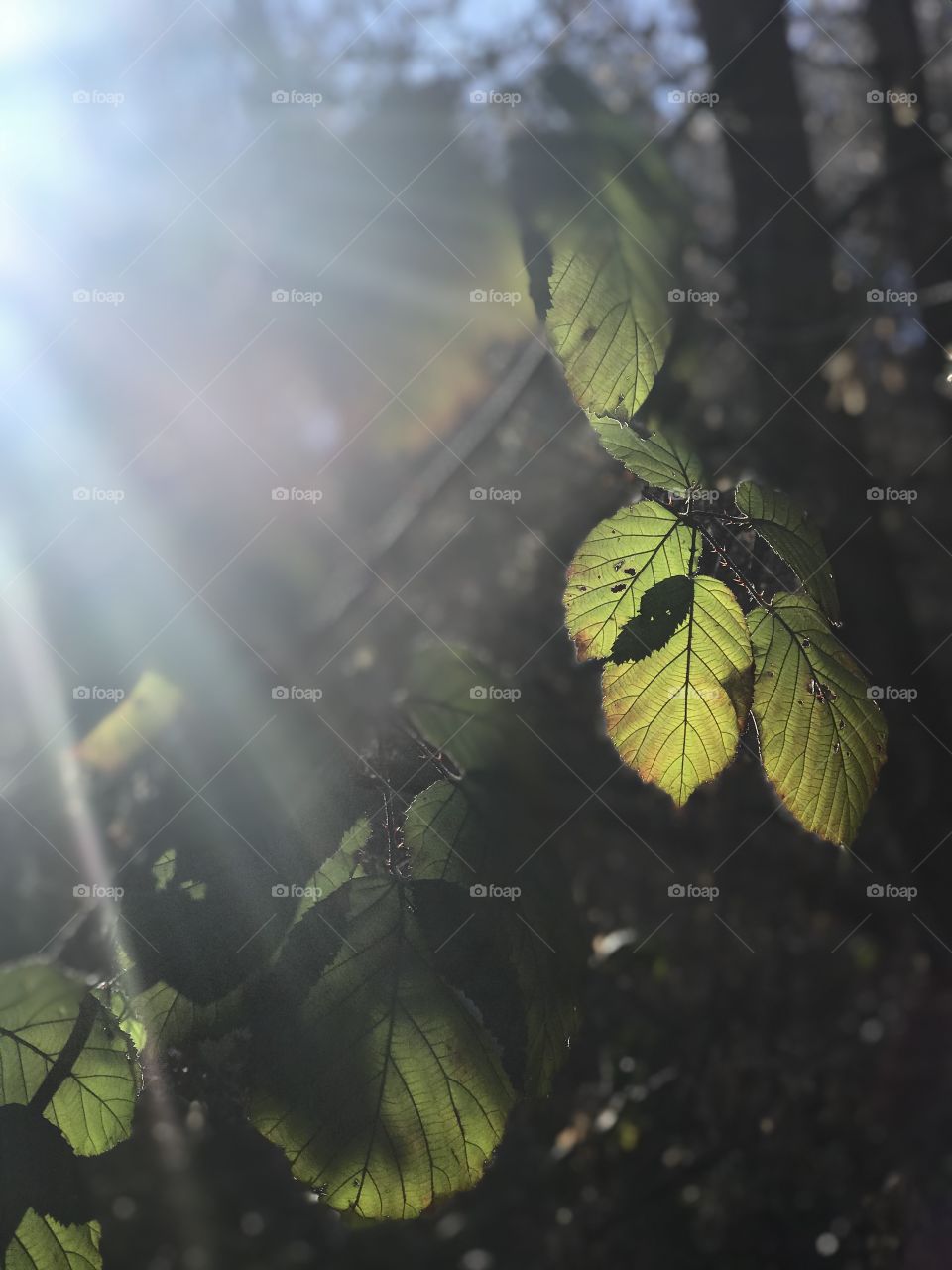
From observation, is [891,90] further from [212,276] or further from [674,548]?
[212,276]

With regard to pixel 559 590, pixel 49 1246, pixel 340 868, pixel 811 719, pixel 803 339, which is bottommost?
pixel 559 590

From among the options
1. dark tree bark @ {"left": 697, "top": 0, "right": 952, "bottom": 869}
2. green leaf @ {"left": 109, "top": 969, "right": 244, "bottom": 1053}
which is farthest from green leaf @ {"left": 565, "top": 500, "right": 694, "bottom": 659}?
dark tree bark @ {"left": 697, "top": 0, "right": 952, "bottom": 869}

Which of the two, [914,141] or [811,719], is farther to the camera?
[914,141]

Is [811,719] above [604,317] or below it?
below

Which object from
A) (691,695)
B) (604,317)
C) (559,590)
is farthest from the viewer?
(559,590)

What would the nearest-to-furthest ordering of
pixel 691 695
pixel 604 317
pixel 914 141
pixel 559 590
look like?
1. pixel 691 695
2. pixel 604 317
3. pixel 914 141
4. pixel 559 590

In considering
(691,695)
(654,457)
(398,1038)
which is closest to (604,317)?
(654,457)

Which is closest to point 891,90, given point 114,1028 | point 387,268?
point 387,268

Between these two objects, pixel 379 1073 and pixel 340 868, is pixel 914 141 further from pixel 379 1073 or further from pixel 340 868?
pixel 379 1073
